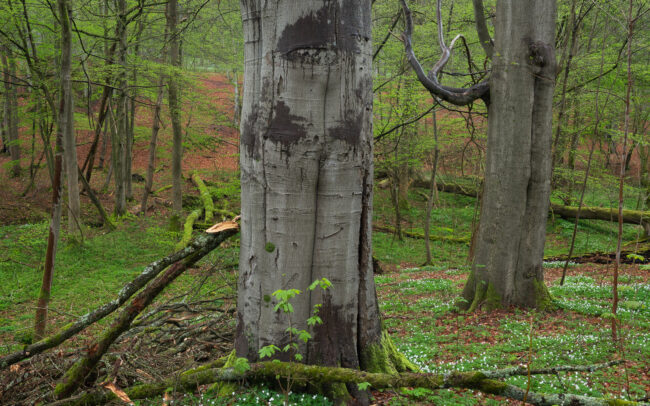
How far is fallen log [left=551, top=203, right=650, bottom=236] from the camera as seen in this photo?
14.7m

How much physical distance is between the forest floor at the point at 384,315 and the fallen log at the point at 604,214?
0.52 m

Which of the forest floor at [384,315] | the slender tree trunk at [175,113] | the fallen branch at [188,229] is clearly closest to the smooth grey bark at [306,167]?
the forest floor at [384,315]

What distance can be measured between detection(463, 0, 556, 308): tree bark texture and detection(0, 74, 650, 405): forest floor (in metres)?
0.50

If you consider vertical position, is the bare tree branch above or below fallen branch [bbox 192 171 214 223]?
above

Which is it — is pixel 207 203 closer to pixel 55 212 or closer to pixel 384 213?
pixel 384 213

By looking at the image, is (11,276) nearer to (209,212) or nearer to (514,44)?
(209,212)

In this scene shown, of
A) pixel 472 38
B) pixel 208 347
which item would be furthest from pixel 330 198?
pixel 472 38

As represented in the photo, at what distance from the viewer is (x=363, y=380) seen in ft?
8.13

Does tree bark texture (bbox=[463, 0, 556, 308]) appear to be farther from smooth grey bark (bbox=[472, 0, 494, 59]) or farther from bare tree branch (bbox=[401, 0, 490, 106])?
smooth grey bark (bbox=[472, 0, 494, 59])

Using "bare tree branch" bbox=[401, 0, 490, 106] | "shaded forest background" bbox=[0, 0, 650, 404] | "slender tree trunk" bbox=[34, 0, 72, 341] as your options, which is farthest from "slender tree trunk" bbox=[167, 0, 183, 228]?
"bare tree branch" bbox=[401, 0, 490, 106]

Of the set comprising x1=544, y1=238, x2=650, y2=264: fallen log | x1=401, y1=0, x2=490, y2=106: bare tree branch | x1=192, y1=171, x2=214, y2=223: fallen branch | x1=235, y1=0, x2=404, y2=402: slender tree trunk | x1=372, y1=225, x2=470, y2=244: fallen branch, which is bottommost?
x1=372, y1=225, x2=470, y2=244: fallen branch

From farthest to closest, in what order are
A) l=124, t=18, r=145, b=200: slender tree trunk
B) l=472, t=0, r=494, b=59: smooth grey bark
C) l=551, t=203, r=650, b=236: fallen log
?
l=124, t=18, r=145, b=200: slender tree trunk < l=551, t=203, r=650, b=236: fallen log < l=472, t=0, r=494, b=59: smooth grey bark

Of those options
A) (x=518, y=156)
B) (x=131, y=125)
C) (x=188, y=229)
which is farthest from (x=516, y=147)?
(x=131, y=125)

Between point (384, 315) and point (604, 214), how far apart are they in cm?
1486
